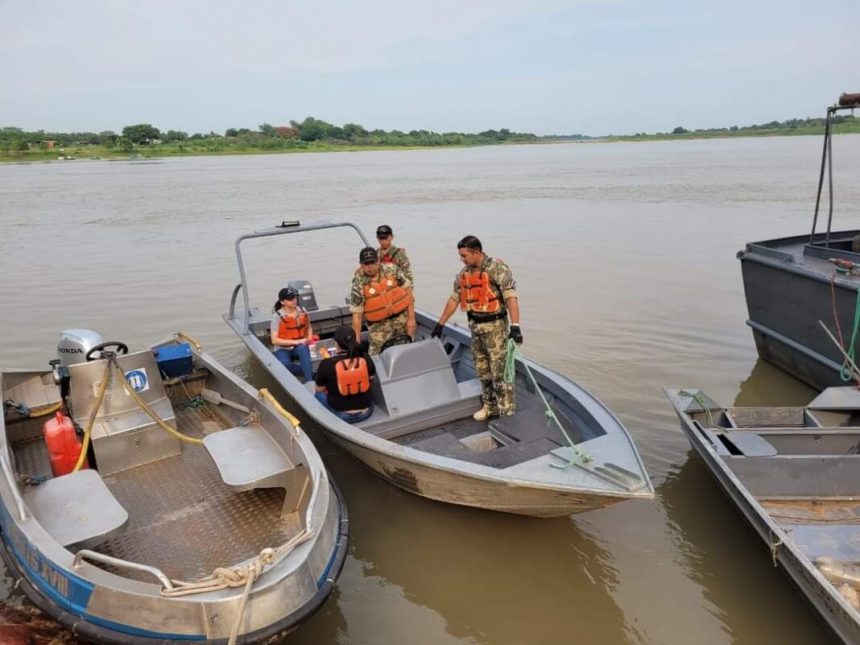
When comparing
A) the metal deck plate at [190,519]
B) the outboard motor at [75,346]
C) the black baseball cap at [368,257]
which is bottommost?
the metal deck plate at [190,519]

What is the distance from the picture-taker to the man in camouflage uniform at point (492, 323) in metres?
4.86

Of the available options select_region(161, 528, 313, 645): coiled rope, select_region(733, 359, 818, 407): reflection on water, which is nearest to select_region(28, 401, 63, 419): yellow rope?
select_region(161, 528, 313, 645): coiled rope

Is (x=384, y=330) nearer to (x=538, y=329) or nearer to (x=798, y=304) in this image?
(x=538, y=329)

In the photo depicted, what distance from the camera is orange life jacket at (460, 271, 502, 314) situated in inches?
191

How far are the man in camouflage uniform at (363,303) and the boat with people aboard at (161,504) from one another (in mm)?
1215

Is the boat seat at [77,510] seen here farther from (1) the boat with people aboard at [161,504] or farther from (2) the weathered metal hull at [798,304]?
(2) the weathered metal hull at [798,304]

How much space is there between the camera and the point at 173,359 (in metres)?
5.37

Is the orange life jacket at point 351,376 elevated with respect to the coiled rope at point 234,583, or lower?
elevated

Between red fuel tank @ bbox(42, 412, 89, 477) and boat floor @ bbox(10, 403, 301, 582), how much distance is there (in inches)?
12.0

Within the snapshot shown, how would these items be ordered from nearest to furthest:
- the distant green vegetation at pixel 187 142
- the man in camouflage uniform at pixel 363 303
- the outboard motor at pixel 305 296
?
the man in camouflage uniform at pixel 363 303
the outboard motor at pixel 305 296
the distant green vegetation at pixel 187 142

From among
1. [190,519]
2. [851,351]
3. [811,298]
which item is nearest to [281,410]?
[190,519]

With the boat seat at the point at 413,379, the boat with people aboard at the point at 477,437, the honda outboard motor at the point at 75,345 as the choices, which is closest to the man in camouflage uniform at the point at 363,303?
the boat with people aboard at the point at 477,437

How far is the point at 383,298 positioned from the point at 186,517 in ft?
7.90

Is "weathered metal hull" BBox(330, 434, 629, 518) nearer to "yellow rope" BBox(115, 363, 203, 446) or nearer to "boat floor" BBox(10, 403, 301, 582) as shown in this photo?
"boat floor" BBox(10, 403, 301, 582)
